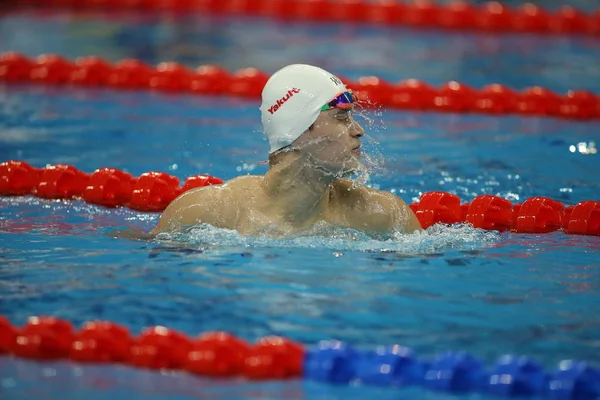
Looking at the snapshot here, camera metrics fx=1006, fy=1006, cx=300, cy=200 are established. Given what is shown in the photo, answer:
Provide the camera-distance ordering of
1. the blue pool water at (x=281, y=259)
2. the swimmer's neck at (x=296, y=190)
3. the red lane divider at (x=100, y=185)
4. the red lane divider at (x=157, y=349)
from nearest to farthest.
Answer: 1. the red lane divider at (x=157, y=349)
2. the blue pool water at (x=281, y=259)
3. the swimmer's neck at (x=296, y=190)
4. the red lane divider at (x=100, y=185)

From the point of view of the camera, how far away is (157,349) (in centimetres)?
323

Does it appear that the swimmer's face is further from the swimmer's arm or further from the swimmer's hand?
the swimmer's hand

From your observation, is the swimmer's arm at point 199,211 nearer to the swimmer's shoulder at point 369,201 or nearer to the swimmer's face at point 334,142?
the swimmer's face at point 334,142

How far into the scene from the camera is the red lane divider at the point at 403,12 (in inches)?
438

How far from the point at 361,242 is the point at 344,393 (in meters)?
1.41

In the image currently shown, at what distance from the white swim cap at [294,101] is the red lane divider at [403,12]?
7.20m

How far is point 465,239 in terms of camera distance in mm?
4625

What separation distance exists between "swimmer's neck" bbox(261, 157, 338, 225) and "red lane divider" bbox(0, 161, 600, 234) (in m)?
0.88

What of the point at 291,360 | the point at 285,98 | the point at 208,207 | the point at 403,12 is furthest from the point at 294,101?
the point at 403,12

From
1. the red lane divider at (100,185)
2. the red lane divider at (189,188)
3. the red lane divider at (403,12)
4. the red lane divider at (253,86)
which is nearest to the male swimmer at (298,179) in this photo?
the red lane divider at (189,188)

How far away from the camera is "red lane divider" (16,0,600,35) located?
11117 mm

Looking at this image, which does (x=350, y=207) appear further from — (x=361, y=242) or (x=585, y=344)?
(x=585, y=344)

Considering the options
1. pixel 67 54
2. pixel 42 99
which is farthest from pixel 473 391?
Answer: pixel 67 54

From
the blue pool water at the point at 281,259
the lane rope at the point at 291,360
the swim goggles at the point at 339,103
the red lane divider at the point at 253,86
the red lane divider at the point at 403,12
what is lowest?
the lane rope at the point at 291,360
